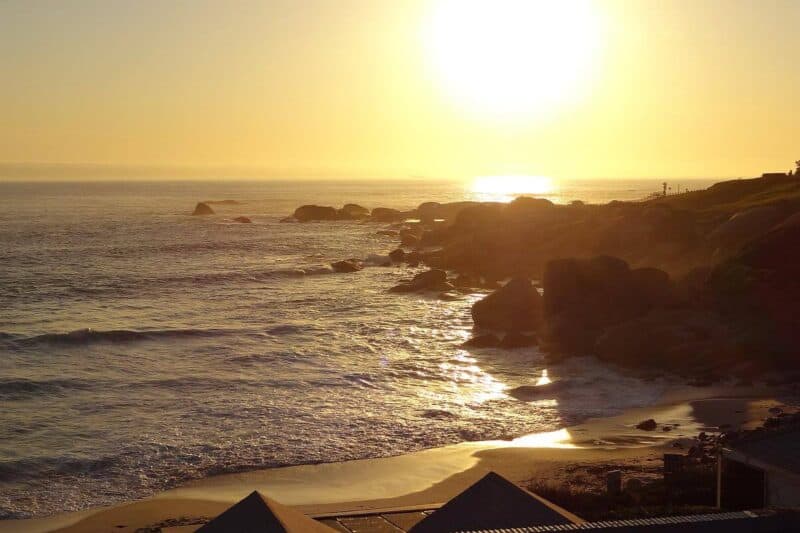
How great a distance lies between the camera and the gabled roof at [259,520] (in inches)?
468

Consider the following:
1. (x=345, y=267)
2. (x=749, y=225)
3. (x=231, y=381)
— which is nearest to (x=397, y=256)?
(x=345, y=267)

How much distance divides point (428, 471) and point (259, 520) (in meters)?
9.11

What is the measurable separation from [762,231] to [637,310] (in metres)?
13.6

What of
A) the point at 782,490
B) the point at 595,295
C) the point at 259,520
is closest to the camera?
the point at 259,520

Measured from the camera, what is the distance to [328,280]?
198 feet

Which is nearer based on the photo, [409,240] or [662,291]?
[662,291]

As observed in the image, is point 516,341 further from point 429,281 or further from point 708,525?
point 708,525

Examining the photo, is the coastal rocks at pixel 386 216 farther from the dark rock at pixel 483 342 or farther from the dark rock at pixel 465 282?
the dark rock at pixel 483 342

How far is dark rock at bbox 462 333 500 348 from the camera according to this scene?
36219mm

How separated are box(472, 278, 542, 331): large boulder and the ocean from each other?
3.84 ft

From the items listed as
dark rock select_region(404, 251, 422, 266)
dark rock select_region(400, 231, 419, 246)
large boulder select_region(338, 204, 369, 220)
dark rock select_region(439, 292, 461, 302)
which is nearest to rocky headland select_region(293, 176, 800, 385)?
dark rock select_region(439, 292, 461, 302)

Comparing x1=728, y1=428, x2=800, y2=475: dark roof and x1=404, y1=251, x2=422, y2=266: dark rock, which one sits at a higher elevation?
x1=728, y1=428, x2=800, y2=475: dark roof

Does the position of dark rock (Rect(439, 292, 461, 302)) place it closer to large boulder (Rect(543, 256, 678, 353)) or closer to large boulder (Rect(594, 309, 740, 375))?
large boulder (Rect(543, 256, 678, 353))

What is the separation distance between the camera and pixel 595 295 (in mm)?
37344
